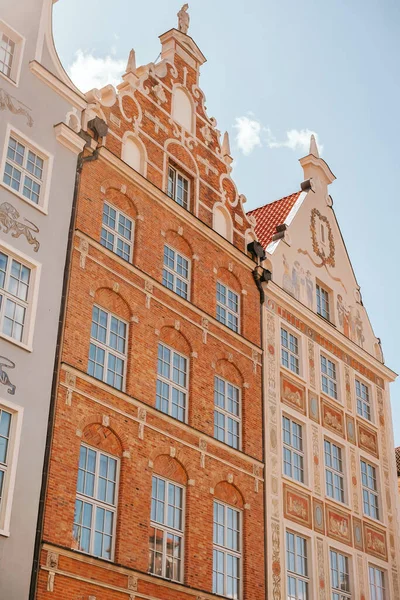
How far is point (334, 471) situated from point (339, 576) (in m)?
2.95

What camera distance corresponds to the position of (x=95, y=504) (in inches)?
764

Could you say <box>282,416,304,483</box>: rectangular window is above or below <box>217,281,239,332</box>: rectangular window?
below

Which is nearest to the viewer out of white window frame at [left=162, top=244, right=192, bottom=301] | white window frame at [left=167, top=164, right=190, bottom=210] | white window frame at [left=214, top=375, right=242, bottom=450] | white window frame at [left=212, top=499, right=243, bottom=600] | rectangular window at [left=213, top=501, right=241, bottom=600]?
rectangular window at [left=213, top=501, right=241, bottom=600]

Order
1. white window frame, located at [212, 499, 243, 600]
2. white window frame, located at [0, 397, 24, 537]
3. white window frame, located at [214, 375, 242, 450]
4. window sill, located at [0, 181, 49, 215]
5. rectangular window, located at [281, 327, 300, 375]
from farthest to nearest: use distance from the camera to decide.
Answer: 1. rectangular window, located at [281, 327, 300, 375]
2. white window frame, located at [214, 375, 242, 450]
3. white window frame, located at [212, 499, 243, 600]
4. window sill, located at [0, 181, 49, 215]
5. white window frame, located at [0, 397, 24, 537]

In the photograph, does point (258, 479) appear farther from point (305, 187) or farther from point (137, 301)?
point (305, 187)

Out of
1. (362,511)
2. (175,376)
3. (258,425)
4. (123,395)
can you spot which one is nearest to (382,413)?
(362,511)

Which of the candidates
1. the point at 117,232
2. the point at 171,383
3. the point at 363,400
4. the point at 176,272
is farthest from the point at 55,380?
the point at 363,400

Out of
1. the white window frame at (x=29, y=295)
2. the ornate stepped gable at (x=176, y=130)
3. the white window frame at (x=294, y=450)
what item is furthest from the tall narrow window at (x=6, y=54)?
the white window frame at (x=294, y=450)

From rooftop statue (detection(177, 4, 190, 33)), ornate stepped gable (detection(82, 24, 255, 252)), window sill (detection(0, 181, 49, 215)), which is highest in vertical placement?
rooftop statue (detection(177, 4, 190, 33))

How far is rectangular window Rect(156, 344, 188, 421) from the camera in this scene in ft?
73.5

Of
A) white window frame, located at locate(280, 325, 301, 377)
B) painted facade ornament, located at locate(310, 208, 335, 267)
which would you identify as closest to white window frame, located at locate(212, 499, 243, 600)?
white window frame, located at locate(280, 325, 301, 377)

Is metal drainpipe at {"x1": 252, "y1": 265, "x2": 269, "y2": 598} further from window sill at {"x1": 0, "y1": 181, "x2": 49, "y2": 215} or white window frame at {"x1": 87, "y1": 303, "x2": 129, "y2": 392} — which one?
window sill at {"x1": 0, "y1": 181, "x2": 49, "y2": 215}

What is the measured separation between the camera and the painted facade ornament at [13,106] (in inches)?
808

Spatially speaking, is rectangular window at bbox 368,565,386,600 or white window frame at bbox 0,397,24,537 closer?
white window frame at bbox 0,397,24,537
